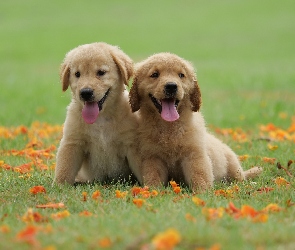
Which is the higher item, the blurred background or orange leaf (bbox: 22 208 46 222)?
orange leaf (bbox: 22 208 46 222)

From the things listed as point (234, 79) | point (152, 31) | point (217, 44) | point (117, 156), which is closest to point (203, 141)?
point (117, 156)

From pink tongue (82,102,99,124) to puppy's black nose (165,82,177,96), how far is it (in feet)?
2.32

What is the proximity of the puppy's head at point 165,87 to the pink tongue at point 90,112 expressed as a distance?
16.4 inches

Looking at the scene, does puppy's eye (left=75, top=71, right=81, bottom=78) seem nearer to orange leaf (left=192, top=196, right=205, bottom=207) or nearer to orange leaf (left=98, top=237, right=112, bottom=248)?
orange leaf (left=192, top=196, right=205, bottom=207)

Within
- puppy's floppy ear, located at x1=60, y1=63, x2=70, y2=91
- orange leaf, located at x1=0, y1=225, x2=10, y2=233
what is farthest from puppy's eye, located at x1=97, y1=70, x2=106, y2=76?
orange leaf, located at x1=0, y1=225, x2=10, y2=233

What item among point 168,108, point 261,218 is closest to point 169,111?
point 168,108

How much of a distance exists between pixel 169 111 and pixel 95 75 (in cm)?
80

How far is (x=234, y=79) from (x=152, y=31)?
1454cm

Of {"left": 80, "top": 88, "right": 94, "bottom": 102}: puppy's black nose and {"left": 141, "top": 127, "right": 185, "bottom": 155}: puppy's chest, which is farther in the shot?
{"left": 141, "top": 127, "right": 185, "bottom": 155}: puppy's chest

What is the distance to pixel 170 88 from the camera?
6363mm

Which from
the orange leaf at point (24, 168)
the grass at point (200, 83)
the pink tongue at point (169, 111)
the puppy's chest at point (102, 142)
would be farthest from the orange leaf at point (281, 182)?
the orange leaf at point (24, 168)

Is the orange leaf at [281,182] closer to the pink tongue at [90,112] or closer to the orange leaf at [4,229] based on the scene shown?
the pink tongue at [90,112]

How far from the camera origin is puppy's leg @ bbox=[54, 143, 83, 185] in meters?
6.56

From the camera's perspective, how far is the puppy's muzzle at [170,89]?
6348 mm
